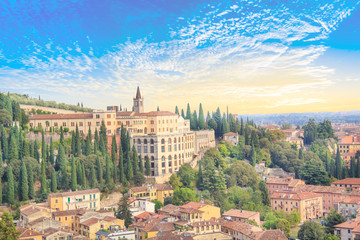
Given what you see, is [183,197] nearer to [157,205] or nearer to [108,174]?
[157,205]

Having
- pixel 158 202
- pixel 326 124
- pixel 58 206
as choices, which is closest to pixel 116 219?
pixel 58 206

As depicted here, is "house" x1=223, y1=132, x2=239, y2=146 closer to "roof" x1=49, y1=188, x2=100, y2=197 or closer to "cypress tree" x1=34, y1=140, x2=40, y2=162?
"roof" x1=49, y1=188, x2=100, y2=197

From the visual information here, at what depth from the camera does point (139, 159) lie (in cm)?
4912

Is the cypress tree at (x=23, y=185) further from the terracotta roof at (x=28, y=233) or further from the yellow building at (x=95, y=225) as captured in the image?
the yellow building at (x=95, y=225)

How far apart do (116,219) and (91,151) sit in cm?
1344

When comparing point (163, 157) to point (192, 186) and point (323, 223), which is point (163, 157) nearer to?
point (192, 186)

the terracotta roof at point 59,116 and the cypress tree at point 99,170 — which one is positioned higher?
the terracotta roof at point 59,116

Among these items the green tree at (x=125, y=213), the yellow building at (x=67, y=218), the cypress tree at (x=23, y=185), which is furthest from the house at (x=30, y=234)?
the green tree at (x=125, y=213)

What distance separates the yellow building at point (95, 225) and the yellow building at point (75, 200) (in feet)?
11.4

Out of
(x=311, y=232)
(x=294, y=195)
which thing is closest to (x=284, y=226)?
(x=311, y=232)

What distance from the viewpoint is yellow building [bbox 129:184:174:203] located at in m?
42.6

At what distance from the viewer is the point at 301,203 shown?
148ft

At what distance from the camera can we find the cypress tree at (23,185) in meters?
37.2

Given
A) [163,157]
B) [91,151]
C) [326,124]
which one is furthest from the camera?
[326,124]
